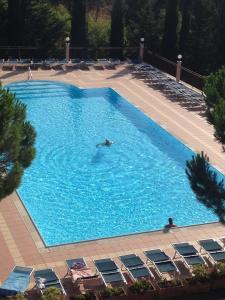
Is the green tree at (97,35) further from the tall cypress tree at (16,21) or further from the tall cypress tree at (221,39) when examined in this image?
the tall cypress tree at (221,39)

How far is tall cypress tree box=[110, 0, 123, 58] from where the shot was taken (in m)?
34.5

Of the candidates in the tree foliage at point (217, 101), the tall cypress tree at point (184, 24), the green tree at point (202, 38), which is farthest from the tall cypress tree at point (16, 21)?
the tree foliage at point (217, 101)

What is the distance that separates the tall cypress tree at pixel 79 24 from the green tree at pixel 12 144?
22906 mm

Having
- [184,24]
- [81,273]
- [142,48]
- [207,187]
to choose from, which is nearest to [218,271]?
[207,187]

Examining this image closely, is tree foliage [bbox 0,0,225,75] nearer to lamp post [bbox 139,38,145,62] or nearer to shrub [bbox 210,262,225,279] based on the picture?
lamp post [bbox 139,38,145,62]

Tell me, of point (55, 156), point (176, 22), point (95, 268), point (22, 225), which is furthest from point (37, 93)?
point (95, 268)

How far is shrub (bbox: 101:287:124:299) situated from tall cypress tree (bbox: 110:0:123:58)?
81.3 ft

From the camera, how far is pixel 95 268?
1389 centimetres

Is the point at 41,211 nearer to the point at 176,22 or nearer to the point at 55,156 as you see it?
the point at 55,156

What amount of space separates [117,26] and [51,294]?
1012 inches

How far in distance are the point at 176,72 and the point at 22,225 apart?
56.6 ft

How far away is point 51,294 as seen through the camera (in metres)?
11.9

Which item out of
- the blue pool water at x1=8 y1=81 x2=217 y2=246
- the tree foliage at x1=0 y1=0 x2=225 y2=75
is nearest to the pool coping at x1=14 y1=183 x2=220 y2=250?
the blue pool water at x1=8 y1=81 x2=217 y2=246

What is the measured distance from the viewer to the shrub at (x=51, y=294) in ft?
38.8
